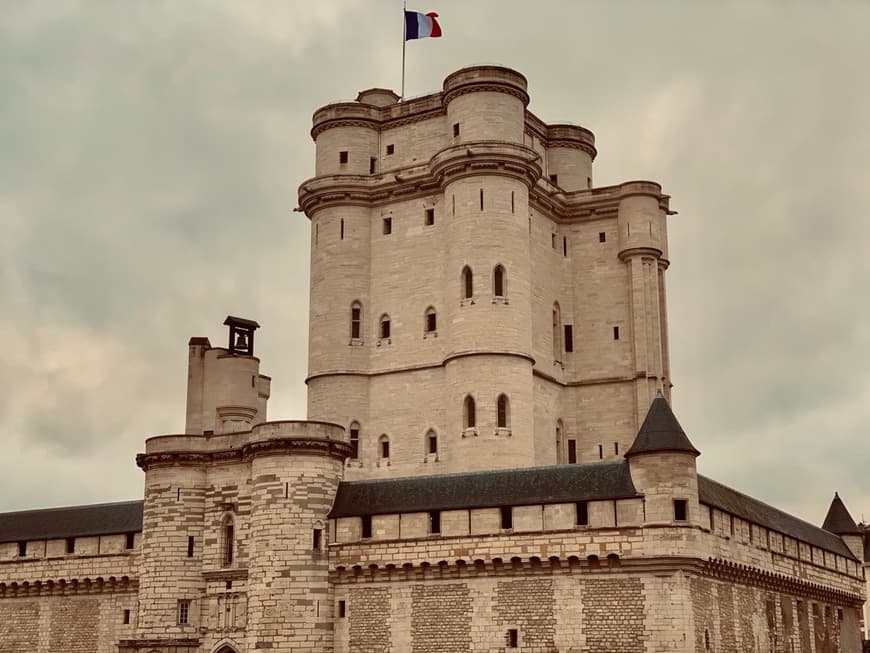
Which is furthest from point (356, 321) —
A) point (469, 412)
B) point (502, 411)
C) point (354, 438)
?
point (502, 411)

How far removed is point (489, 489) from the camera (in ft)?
129

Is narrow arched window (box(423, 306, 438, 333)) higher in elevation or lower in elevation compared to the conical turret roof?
higher

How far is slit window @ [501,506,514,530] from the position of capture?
125 ft

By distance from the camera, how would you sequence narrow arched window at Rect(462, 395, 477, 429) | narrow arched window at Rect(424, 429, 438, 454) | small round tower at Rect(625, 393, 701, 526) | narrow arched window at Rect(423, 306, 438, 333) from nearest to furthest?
small round tower at Rect(625, 393, 701, 526)
narrow arched window at Rect(462, 395, 477, 429)
narrow arched window at Rect(424, 429, 438, 454)
narrow arched window at Rect(423, 306, 438, 333)

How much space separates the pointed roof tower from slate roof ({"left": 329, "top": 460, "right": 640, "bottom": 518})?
1081mm

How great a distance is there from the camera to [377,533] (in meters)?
40.1

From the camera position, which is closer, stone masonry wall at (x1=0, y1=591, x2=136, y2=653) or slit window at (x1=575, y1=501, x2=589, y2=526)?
slit window at (x1=575, y1=501, x2=589, y2=526)

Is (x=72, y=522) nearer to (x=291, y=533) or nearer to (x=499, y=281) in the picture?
(x=291, y=533)

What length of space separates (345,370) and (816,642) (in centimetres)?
2159

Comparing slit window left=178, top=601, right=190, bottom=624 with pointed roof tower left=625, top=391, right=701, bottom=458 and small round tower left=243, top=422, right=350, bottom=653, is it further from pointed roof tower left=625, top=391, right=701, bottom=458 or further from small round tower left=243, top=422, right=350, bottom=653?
pointed roof tower left=625, top=391, right=701, bottom=458

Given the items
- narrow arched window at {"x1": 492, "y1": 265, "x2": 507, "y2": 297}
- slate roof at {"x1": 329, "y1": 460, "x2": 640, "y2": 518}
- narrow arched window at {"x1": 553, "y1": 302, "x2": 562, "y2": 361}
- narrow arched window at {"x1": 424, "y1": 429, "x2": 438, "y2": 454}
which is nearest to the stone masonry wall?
slate roof at {"x1": 329, "y1": 460, "x2": 640, "y2": 518}

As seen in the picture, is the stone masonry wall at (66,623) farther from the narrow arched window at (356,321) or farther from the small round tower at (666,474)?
the small round tower at (666,474)

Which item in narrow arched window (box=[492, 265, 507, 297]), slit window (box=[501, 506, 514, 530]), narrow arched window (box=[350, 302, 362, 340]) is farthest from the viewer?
narrow arched window (box=[350, 302, 362, 340])

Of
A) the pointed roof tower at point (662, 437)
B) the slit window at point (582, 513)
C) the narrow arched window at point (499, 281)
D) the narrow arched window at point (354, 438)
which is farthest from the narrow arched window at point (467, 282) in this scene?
the slit window at point (582, 513)
